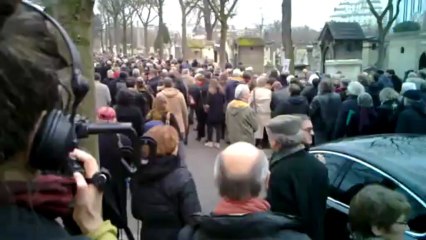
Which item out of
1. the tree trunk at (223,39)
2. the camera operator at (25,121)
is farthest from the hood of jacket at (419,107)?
the tree trunk at (223,39)

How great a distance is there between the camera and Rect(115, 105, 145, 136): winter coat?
35.8 feet

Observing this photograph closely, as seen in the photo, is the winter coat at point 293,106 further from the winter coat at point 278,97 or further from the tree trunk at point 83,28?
the tree trunk at point 83,28

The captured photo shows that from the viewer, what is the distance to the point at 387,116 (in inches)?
454

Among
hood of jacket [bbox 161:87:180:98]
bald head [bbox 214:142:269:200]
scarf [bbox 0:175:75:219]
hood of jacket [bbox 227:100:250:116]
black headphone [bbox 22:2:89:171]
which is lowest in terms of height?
hood of jacket [bbox 227:100:250:116]

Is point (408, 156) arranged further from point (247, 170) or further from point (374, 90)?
point (374, 90)

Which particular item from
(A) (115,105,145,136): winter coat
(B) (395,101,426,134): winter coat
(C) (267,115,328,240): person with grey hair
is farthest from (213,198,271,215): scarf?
(A) (115,105,145,136): winter coat

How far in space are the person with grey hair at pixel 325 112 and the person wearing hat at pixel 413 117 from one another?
1906 millimetres

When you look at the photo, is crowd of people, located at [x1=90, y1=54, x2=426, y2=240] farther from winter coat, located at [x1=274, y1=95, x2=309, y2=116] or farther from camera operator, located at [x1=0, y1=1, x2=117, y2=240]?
Result: camera operator, located at [x1=0, y1=1, x2=117, y2=240]

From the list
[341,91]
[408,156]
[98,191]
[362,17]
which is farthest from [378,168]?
[362,17]

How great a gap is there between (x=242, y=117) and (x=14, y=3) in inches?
450

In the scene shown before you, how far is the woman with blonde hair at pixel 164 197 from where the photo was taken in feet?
16.8

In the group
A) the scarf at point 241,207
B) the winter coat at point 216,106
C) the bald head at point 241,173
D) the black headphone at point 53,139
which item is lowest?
the winter coat at point 216,106

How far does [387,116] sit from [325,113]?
1.27 meters

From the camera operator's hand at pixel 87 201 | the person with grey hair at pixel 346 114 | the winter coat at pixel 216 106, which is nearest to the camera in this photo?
the camera operator's hand at pixel 87 201
